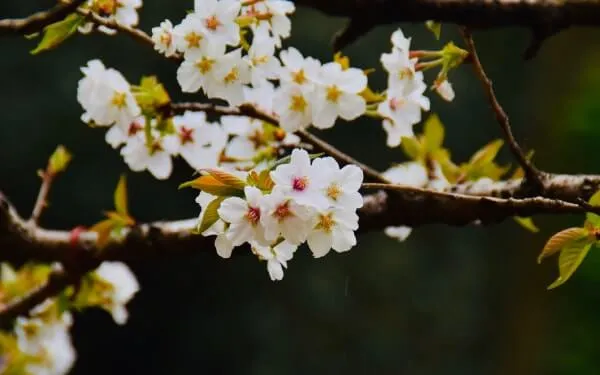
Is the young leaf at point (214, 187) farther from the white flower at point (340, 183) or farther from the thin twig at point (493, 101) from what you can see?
the thin twig at point (493, 101)

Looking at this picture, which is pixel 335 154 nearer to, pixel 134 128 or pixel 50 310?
pixel 134 128

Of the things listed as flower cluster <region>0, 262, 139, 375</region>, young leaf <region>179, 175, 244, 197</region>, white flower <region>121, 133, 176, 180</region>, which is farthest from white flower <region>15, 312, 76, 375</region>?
young leaf <region>179, 175, 244, 197</region>

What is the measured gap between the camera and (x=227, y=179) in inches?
17.8

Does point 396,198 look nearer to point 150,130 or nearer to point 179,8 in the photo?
point 150,130

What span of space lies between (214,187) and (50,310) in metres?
0.49

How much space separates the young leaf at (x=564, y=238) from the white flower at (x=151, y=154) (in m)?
0.31

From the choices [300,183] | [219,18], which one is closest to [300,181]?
[300,183]

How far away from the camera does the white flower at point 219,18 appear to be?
1.71 ft

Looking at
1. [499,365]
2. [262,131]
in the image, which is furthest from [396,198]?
[499,365]

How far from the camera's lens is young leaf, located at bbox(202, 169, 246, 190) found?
0.45 metres

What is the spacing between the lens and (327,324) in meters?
2.56

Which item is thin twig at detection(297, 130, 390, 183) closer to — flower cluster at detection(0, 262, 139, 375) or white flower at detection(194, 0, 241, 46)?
white flower at detection(194, 0, 241, 46)

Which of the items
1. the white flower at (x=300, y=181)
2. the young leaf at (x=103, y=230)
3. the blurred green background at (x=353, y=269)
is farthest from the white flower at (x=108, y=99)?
the blurred green background at (x=353, y=269)

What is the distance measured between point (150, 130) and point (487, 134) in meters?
2.10
